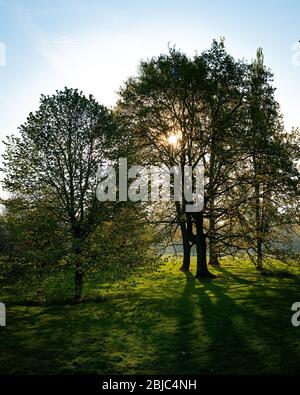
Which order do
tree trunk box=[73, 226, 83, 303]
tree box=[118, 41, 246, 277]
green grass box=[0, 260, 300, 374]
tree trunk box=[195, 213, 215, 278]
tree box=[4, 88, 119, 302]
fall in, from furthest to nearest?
tree trunk box=[195, 213, 215, 278], tree box=[118, 41, 246, 277], tree box=[4, 88, 119, 302], tree trunk box=[73, 226, 83, 303], green grass box=[0, 260, 300, 374]

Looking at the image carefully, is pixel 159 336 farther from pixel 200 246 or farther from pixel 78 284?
pixel 200 246

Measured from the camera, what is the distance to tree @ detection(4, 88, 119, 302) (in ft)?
77.4

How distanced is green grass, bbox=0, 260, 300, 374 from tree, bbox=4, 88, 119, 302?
4.54 meters

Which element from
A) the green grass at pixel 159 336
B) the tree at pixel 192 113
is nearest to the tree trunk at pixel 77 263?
the green grass at pixel 159 336

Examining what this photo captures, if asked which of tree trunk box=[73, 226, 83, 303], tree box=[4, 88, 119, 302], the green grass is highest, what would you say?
tree box=[4, 88, 119, 302]

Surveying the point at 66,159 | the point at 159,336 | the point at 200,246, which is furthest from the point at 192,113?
the point at 159,336

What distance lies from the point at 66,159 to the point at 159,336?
1281 cm

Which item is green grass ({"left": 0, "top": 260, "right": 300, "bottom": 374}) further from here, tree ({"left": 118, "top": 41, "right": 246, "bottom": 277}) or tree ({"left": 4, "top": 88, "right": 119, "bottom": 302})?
tree ({"left": 118, "top": 41, "right": 246, "bottom": 277})

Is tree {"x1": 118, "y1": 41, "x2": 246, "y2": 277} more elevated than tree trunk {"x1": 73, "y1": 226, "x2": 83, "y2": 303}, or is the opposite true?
tree {"x1": 118, "y1": 41, "x2": 246, "y2": 277}

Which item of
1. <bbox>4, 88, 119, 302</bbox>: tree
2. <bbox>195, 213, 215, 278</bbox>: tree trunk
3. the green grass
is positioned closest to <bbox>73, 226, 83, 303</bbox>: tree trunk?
<bbox>4, 88, 119, 302</bbox>: tree

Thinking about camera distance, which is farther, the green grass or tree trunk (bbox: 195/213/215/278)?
tree trunk (bbox: 195/213/215/278)

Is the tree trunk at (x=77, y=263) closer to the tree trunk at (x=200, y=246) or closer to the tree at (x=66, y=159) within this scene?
the tree at (x=66, y=159)

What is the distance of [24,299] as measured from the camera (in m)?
27.2
